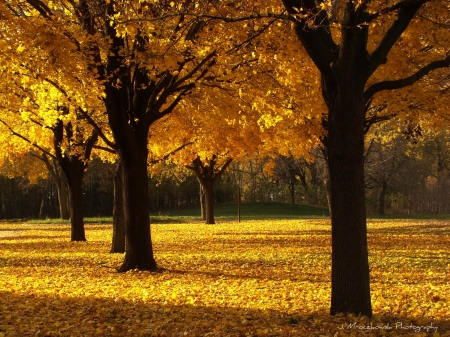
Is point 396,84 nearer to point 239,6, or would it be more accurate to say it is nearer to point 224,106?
point 239,6

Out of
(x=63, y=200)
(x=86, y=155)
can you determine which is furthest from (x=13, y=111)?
(x=63, y=200)

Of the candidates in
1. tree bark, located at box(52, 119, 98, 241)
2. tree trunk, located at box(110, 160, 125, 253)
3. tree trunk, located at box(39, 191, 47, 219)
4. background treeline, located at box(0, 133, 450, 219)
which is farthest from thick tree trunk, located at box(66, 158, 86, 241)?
tree trunk, located at box(39, 191, 47, 219)

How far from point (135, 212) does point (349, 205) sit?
576 cm

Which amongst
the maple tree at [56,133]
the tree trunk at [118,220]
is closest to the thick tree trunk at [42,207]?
the maple tree at [56,133]

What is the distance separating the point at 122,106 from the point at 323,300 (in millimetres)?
5646

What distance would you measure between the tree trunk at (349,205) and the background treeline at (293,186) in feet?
106

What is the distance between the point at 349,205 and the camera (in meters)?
6.12

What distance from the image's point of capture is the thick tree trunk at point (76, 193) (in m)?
19.0

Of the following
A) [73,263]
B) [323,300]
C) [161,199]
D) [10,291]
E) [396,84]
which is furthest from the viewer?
[161,199]

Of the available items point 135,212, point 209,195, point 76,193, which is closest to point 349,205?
point 135,212

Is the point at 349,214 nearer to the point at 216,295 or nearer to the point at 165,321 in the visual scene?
the point at 165,321

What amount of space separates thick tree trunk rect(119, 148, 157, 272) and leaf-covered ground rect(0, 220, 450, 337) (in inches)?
15.1

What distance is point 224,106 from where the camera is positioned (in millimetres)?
13195

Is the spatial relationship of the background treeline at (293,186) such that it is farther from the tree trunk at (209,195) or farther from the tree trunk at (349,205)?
the tree trunk at (349,205)
